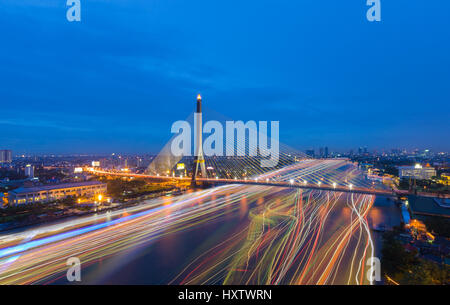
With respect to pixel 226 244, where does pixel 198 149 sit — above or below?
above

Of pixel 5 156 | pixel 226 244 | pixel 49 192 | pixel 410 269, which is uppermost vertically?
pixel 5 156

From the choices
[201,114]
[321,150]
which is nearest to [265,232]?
[201,114]

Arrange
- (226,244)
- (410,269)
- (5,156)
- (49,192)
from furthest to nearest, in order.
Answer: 1. (5,156)
2. (49,192)
3. (226,244)
4. (410,269)

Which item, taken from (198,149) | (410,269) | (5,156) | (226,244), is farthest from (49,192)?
(5,156)

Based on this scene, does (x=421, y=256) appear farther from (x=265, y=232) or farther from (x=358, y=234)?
(x=265, y=232)

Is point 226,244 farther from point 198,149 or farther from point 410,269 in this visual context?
point 198,149

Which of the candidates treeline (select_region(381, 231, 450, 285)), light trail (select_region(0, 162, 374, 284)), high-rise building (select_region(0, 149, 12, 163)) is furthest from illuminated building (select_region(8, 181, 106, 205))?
high-rise building (select_region(0, 149, 12, 163))

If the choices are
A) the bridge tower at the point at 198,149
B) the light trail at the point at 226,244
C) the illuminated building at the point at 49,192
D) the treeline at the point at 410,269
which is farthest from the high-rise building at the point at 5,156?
the treeline at the point at 410,269

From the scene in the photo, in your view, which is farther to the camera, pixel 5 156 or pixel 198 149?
pixel 5 156

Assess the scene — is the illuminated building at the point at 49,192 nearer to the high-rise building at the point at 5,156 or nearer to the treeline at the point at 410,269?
the treeline at the point at 410,269
